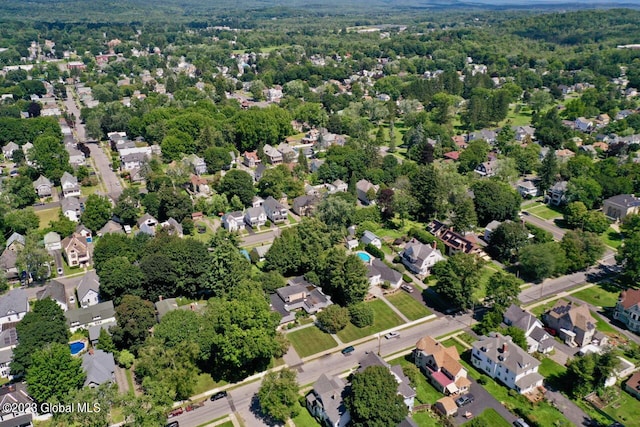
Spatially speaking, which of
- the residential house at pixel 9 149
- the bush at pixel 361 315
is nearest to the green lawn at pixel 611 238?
the bush at pixel 361 315

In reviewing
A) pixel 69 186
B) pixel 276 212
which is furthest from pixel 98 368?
pixel 69 186

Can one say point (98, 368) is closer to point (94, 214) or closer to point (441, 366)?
point (441, 366)

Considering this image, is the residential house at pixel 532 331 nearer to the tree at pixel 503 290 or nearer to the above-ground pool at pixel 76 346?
the tree at pixel 503 290

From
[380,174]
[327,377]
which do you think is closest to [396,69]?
[380,174]

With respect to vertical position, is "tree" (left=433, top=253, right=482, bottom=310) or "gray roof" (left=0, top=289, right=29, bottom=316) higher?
"tree" (left=433, top=253, right=482, bottom=310)

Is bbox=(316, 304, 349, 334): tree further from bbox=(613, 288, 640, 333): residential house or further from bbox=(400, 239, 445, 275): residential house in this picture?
bbox=(613, 288, 640, 333): residential house

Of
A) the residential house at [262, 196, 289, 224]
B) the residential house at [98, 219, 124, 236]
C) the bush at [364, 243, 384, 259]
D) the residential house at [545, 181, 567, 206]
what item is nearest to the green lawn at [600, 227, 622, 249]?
the residential house at [545, 181, 567, 206]

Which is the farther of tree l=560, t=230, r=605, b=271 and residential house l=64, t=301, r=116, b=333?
tree l=560, t=230, r=605, b=271
